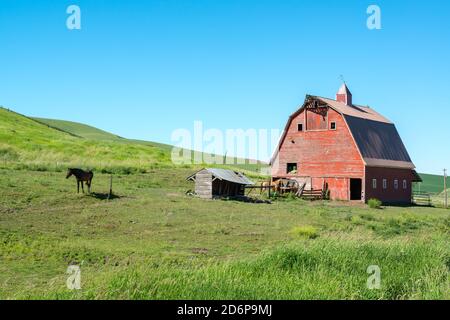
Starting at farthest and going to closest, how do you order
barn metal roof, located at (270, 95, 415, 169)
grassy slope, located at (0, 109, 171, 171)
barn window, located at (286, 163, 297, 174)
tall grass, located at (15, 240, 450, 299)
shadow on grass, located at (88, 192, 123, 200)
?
grassy slope, located at (0, 109, 171, 171) → barn window, located at (286, 163, 297, 174) → barn metal roof, located at (270, 95, 415, 169) → shadow on grass, located at (88, 192, 123, 200) → tall grass, located at (15, 240, 450, 299)

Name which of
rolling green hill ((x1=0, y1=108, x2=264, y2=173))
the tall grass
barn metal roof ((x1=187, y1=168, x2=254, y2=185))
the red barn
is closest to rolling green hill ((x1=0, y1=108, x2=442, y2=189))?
rolling green hill ((x1=0, y1=108, x2=264, y2=173))

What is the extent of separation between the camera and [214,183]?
3769cm

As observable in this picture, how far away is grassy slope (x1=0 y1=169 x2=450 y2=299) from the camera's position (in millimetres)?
11938

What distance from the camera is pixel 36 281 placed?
14.0 m

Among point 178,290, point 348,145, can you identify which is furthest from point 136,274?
point 348,145

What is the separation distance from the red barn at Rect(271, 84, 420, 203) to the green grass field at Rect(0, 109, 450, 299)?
14.8ft

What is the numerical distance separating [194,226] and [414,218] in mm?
14539

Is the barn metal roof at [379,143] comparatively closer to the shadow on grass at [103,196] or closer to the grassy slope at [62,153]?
the grassy slope at [62,153]

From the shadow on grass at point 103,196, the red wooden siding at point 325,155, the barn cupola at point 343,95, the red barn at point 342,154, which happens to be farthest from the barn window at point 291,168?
the shadow on grass at point 103,196

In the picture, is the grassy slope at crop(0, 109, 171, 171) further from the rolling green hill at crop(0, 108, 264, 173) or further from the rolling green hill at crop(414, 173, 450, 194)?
the rolling green hill at crop(414, 173, 450, 194)

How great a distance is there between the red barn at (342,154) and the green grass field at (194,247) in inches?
177

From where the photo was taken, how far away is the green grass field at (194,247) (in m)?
11.9

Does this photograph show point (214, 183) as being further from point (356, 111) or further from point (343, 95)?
point (343, 95)

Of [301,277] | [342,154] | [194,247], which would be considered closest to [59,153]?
[342,154]
